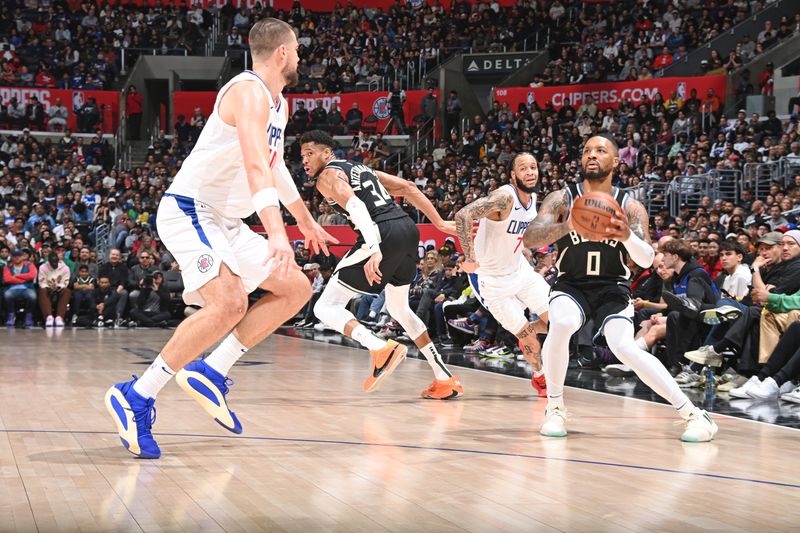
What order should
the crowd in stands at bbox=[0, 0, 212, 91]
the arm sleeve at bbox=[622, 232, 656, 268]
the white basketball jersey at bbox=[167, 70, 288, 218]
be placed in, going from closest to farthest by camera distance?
the white basketball jersey at bbox=[167, 70, 288, 218] < the arm sleeve at bbox=[622, 232, 656, 268] < the crowd in stands at bbox=[0, 0, 212, 91]

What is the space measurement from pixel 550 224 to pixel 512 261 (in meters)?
2.26

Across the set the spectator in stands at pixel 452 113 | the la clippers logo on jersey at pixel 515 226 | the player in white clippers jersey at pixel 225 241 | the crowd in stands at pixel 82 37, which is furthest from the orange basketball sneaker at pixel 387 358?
the crowd in stands at pixel 82 37

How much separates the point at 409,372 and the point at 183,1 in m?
24.4

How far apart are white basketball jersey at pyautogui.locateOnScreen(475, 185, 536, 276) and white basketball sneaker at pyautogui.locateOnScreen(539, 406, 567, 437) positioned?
2182mm

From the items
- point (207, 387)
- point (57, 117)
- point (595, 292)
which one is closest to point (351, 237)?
point (57, 117)

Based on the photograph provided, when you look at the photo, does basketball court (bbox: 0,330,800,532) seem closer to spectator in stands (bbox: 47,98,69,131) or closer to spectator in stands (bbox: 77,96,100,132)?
spectator in stands (bbox: 77,96,100,132)

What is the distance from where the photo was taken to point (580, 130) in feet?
70.5

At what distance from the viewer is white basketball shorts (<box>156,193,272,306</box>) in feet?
14.9

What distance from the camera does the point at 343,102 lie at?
1040 inches

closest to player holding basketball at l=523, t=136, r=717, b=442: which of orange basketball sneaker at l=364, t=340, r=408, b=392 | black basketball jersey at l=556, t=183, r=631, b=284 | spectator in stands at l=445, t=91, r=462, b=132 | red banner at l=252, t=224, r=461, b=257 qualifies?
black basketball jersey at l=556, t=183, r=631, b=284

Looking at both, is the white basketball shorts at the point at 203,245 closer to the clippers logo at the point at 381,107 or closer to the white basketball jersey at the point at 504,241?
the white basketball jersey at the point at 504,241

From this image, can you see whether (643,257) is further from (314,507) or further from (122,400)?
(122,400)

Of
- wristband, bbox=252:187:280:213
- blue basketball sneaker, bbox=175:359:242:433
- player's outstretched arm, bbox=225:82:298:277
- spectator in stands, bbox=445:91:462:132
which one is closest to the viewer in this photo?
player's outstretched arm, bbox=225:82:298:277

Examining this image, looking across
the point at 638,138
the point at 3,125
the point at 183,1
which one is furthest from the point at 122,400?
the point at 183,1
